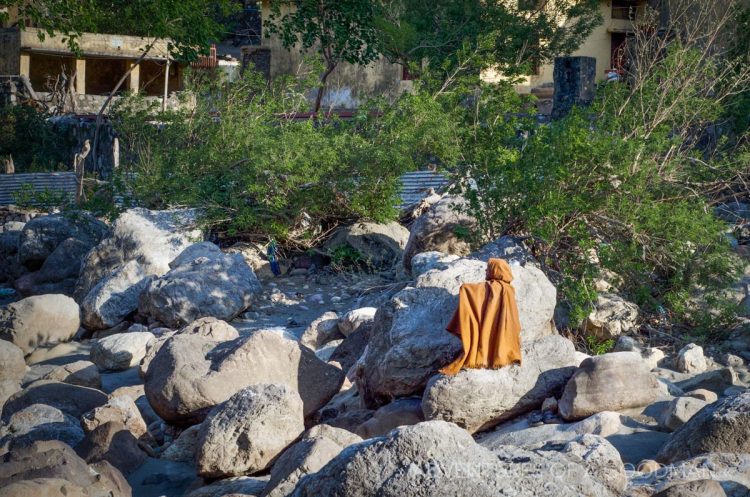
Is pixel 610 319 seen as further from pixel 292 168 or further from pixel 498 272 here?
pixel 292 168

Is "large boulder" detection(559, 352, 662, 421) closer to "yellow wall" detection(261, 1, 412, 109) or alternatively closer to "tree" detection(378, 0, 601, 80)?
"tree" detection(378, 0, 601, 80)

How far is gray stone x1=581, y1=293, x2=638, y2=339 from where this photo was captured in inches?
370

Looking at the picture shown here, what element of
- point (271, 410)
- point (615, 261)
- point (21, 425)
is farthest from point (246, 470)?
point (615, 261)

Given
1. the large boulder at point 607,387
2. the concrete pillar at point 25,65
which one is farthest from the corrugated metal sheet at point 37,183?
the concrete pillar at point 25,65

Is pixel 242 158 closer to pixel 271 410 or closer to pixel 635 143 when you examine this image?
pixel 635 143

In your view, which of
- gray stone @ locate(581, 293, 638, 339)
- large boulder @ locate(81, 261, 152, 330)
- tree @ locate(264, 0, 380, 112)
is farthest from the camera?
tree @ locate(264, 0, 380, 112)

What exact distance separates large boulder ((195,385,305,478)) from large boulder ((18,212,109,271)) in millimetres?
7603

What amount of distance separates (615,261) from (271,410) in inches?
168

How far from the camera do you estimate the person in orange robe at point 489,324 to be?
7.04 meters

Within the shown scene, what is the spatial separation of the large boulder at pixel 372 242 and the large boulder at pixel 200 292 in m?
1.39

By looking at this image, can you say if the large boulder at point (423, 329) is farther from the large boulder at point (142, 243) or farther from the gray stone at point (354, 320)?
the large boulder at point (142, 243)

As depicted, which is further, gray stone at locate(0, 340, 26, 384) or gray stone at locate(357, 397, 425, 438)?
gray stone at locate(0, 340, 26, 384)

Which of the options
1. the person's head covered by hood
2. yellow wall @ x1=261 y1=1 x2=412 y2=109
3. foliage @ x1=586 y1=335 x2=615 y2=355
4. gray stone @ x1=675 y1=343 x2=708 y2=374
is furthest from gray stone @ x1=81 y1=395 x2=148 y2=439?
yellow wall @ x1=261 y1=1 x2=412 y2=109

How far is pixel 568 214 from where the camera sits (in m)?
9.84
